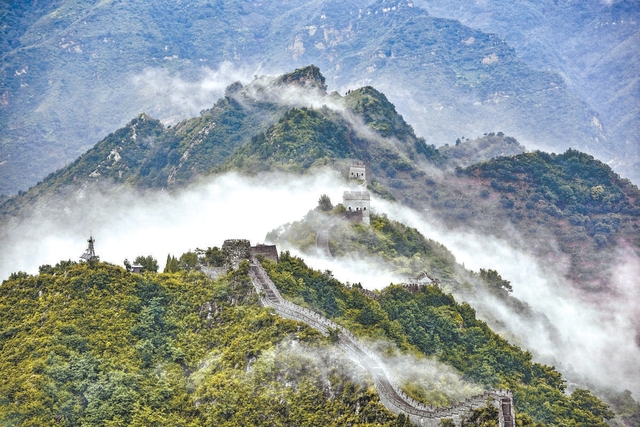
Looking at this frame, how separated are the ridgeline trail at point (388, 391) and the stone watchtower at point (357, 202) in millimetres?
43018

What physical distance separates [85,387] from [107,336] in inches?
261

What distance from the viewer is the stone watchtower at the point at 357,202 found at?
135125mm

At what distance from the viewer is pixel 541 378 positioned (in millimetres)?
107750

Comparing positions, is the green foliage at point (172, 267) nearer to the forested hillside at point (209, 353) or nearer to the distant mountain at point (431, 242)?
the forested hillside at point (209, 353)

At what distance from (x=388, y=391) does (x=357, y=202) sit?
200 feet

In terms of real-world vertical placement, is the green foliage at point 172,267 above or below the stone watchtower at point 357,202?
below

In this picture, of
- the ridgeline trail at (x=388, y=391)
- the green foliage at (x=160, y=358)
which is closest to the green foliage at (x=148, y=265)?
the green foliage at (x=160, y=358)

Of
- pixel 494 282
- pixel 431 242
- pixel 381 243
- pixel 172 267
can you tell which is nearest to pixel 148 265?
pixel 172 267

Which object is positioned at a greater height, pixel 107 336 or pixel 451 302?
pixel 451 302

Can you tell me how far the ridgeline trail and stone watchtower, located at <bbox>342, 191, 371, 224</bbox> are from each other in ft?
141

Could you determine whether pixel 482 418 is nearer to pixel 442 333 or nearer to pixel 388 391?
pixel 388 391

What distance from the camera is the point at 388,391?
7619 cm

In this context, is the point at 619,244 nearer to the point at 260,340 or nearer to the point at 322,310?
the point at 322,310

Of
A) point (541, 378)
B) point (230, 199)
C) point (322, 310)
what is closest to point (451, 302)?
point (541, 378)
